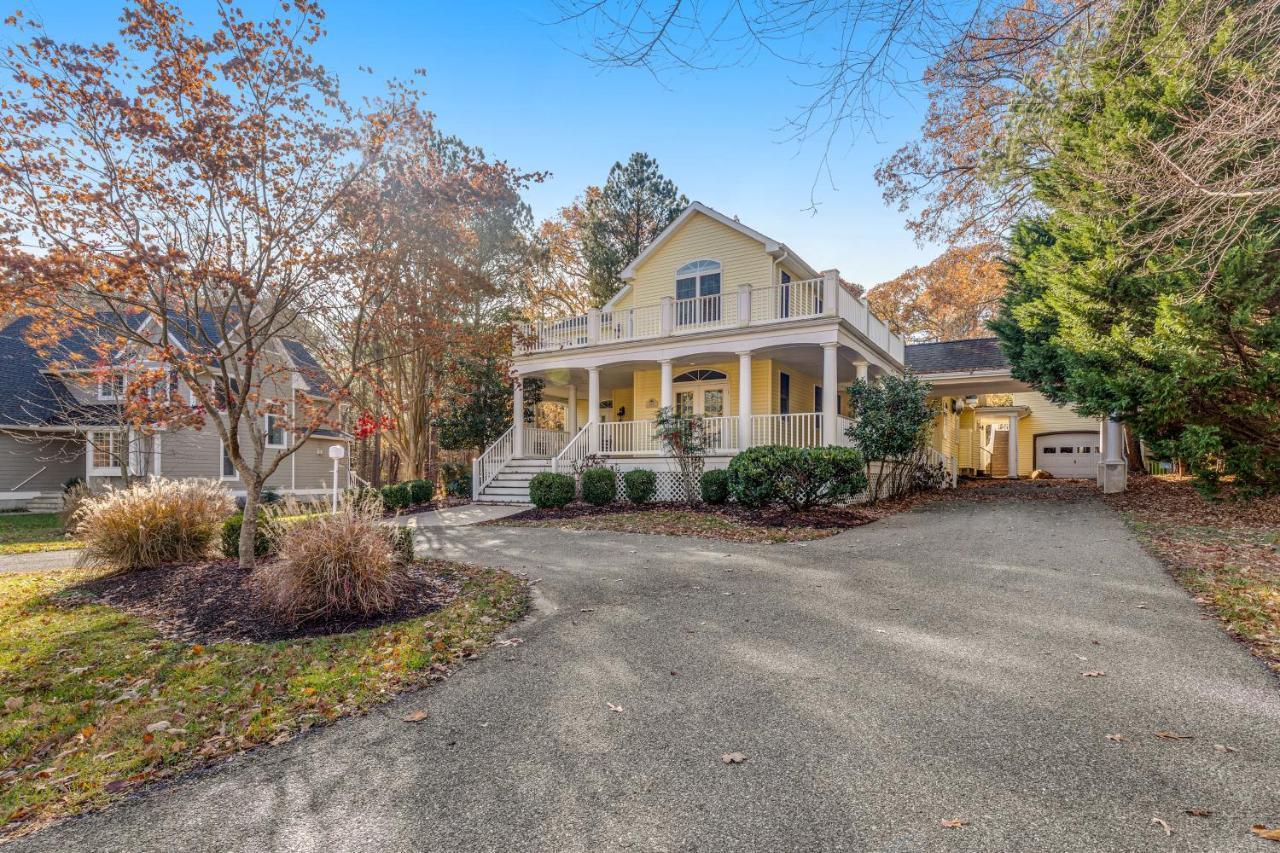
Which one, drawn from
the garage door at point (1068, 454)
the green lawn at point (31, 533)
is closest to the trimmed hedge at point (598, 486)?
the green lawn at point (31, 533)

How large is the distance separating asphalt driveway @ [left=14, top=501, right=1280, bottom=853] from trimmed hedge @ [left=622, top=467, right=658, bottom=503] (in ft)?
27.4

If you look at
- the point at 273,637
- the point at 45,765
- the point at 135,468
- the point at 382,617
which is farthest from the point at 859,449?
the point at 135,468

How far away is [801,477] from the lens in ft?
38.0

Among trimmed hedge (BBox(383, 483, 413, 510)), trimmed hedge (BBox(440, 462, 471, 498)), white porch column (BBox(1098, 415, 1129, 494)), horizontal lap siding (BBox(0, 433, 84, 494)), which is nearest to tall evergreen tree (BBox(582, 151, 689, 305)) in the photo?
trimmed hedge (BBox(440, 462, 471, 498))

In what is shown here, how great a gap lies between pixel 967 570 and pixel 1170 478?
51.0 feet

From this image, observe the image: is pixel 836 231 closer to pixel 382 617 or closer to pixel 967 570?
pixel 967 570

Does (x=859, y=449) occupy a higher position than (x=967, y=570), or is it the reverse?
(x=859, y=449)

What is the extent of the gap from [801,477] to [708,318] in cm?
657

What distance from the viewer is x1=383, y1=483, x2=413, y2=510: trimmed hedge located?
15.9m

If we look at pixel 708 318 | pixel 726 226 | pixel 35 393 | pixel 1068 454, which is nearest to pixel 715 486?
pixel 708 318

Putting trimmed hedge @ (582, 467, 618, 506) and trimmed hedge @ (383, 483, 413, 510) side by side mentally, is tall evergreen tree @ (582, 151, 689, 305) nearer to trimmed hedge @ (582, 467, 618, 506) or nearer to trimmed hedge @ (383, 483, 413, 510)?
trimmed hedge @ (383, 483, 413, 510)

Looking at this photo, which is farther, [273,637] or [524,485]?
[524,485]

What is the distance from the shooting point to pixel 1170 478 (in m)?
17.3

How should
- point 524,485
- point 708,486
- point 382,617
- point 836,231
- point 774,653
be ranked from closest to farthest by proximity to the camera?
point 774,653
point 836,231
point 382,617
point 708,486
point 524,485
